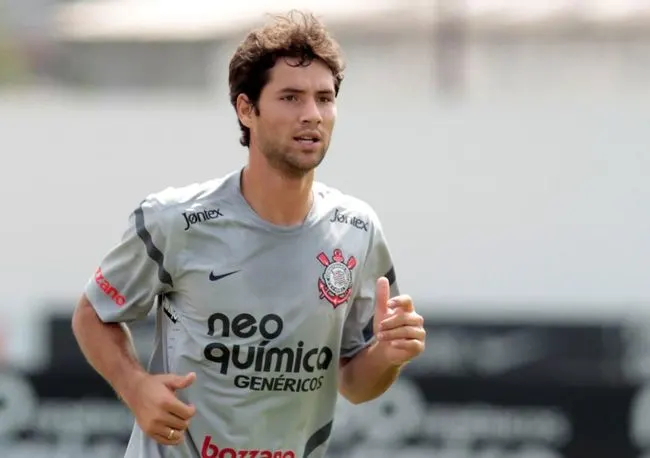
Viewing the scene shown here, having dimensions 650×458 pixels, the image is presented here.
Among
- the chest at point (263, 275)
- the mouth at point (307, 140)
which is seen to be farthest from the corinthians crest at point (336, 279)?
the mouth at point (307, 140)

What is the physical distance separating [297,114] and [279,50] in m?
0.18

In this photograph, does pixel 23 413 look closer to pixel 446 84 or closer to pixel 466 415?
pixel 466 415

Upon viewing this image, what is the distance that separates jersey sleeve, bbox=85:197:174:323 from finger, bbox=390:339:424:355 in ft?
2.04

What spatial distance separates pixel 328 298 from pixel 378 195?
9.20 meters

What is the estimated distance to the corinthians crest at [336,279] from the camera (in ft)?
14.3

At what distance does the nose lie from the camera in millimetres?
4180

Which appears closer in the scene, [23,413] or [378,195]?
[23,413]

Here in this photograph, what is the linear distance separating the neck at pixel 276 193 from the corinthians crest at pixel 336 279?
0.44 feet

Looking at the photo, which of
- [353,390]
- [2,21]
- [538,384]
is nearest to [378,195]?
[538,384]

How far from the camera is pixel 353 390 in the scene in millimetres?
4547

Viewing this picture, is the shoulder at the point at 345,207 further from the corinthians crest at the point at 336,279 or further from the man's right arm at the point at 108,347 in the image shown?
the man's right arm at the point at 108,347

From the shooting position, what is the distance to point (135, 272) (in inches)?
171

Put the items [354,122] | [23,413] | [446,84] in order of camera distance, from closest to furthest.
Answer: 1. [23,413]
2. [354,122]
3. [446,84]

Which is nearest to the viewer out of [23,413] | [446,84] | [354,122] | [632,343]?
[23,413]
